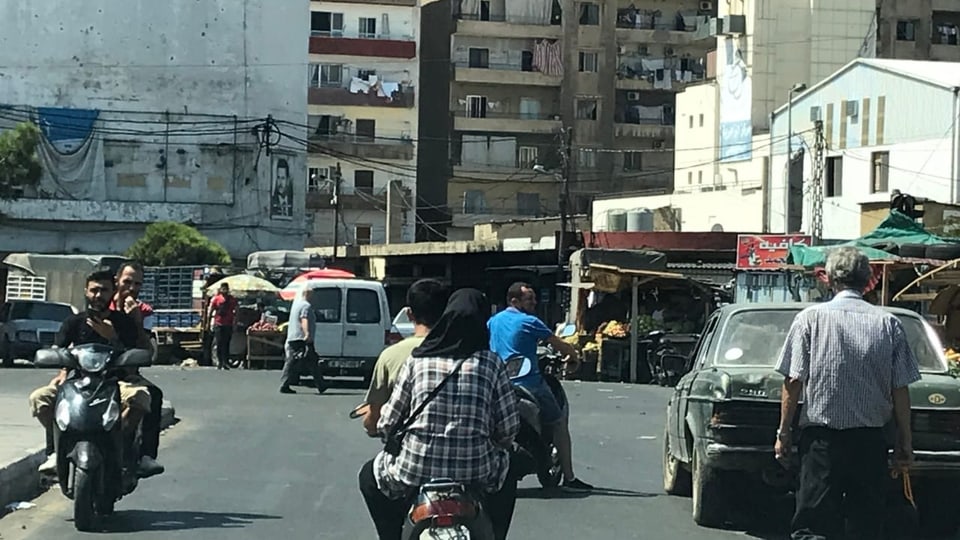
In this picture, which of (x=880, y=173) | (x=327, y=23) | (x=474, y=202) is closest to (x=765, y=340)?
(x=880, y=173)

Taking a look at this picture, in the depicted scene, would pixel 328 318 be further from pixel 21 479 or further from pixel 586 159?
pixel 586 159

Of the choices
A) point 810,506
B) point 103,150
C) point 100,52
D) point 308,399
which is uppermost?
point 100,52

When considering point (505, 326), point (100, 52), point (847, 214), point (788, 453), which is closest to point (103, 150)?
point (100, 52)

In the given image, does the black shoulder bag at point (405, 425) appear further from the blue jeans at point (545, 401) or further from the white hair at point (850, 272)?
the blue jeans at point (545, 401)

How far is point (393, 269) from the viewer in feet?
207

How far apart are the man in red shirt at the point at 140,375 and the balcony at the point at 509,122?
6557 cm

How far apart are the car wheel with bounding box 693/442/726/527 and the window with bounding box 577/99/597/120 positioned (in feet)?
222

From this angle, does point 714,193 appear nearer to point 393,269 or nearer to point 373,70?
point 393,269

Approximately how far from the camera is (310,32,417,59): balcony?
7506 centimetres

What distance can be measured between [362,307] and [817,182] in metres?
29.8

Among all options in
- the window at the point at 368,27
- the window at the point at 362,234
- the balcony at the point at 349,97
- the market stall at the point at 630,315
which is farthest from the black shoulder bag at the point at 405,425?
the window at the point at 368,27

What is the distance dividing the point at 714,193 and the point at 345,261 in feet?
54.7

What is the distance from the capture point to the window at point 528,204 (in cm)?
7769

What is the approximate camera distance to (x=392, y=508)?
6.48 meters
